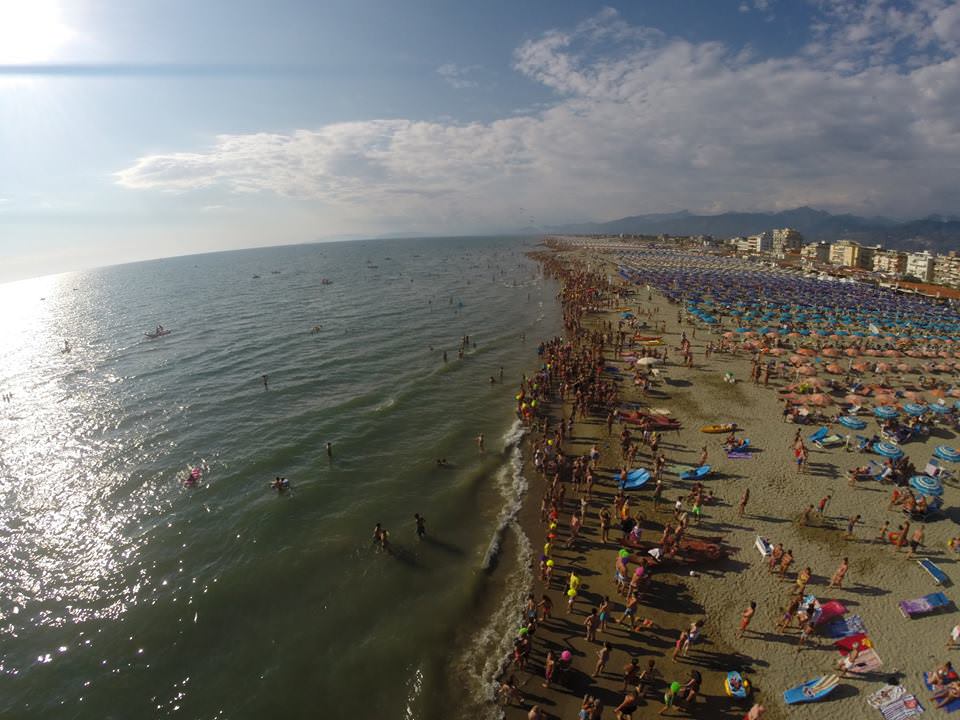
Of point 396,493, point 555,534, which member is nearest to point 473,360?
point 396,493

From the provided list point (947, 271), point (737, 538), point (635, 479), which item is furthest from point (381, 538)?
point (947, 271)

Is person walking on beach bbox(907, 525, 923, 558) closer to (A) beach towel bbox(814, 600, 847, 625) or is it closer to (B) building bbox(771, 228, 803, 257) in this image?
(A) beach towel bbox(814, 600, 847, 625)

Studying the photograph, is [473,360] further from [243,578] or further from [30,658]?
[30,658]

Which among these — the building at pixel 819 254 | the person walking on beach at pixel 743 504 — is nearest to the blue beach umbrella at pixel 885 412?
the person walking on beach at pixel 743 504

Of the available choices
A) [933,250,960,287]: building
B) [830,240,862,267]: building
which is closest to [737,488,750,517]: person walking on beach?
[933,250,960,287]: building

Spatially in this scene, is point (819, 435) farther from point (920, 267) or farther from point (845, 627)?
point (920, 267)
